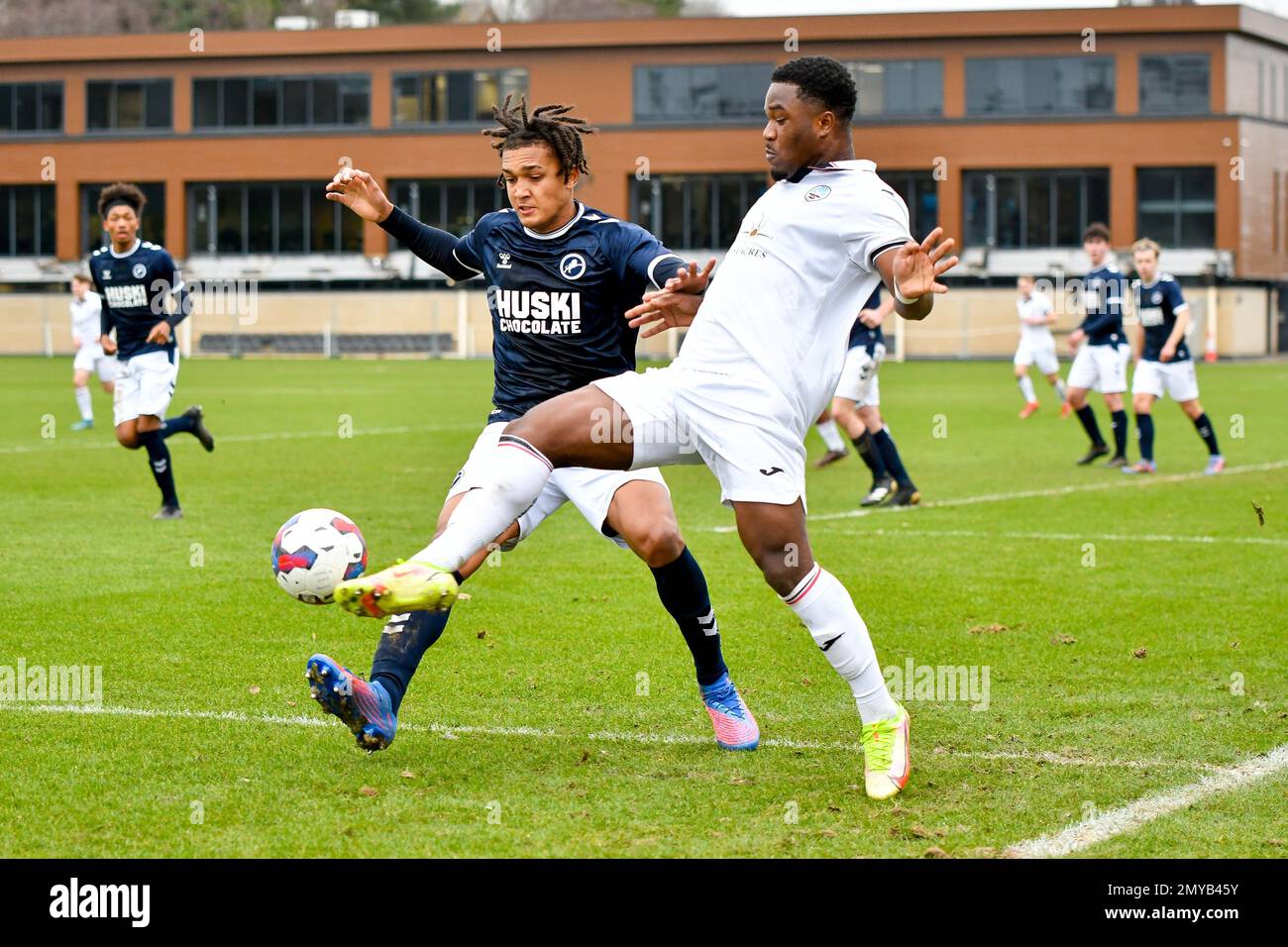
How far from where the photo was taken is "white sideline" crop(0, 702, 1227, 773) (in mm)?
5785

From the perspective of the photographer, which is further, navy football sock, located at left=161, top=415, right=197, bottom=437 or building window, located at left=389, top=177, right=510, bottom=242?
building window, located at left=389, top=177, right=510, bottom=242

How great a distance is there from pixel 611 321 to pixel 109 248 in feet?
26.6

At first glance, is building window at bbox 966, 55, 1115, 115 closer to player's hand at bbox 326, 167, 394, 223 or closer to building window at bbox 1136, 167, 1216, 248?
building window at bbox 1136, 167, 1216, 248

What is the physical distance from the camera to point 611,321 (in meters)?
6.48

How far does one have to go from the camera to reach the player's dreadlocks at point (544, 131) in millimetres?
6246

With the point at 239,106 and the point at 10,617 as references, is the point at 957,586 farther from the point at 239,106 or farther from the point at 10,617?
the point at 239,106

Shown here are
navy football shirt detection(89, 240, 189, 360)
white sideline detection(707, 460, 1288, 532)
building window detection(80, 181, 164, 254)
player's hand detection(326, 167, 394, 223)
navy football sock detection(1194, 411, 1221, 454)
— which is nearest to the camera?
player's hand detection(326, 167, 394, 223)

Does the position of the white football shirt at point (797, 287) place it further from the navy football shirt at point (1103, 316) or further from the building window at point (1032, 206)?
the building window at point (1032, 206)

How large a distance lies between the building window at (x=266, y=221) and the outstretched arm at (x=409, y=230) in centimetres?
5511

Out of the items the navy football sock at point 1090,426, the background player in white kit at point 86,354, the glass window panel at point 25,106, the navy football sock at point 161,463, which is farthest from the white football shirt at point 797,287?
the glass window panel at point 25,106

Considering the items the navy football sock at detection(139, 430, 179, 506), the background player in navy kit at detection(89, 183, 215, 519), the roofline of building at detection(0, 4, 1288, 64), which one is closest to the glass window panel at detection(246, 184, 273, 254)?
the roofline of building at detection(0, 4, 1288, 64)

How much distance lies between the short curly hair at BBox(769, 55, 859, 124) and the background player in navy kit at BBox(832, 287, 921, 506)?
8716 millimetres

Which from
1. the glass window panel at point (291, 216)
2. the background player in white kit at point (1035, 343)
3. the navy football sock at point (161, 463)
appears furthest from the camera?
the glass window panel at point (291, 216)
